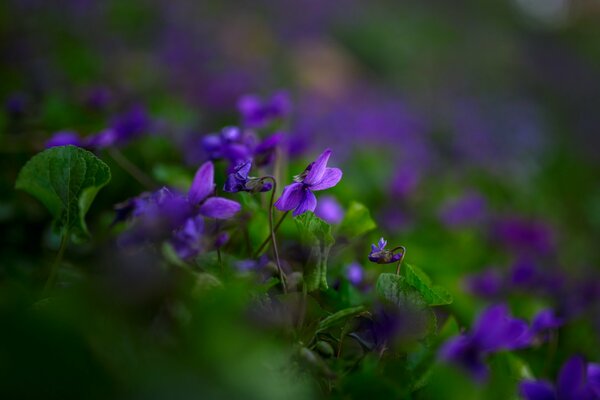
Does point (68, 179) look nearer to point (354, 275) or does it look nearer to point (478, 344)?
point (354, 275)

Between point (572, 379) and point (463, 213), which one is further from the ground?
point (572, 379)

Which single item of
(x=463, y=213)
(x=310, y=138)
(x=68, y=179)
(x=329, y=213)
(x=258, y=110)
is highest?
(x=68, y=179)

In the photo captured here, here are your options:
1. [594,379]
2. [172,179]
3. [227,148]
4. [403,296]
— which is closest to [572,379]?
[594,379]

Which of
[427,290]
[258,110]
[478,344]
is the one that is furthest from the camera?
[258,110]

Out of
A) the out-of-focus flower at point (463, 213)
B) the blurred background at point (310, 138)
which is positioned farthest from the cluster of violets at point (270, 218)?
the out-of-focus flower at point (463, 213)

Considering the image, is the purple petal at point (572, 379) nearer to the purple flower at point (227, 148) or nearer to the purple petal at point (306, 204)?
the purple petal at point (306, 204)

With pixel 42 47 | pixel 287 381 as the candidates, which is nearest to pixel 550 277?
pixel 287 381
